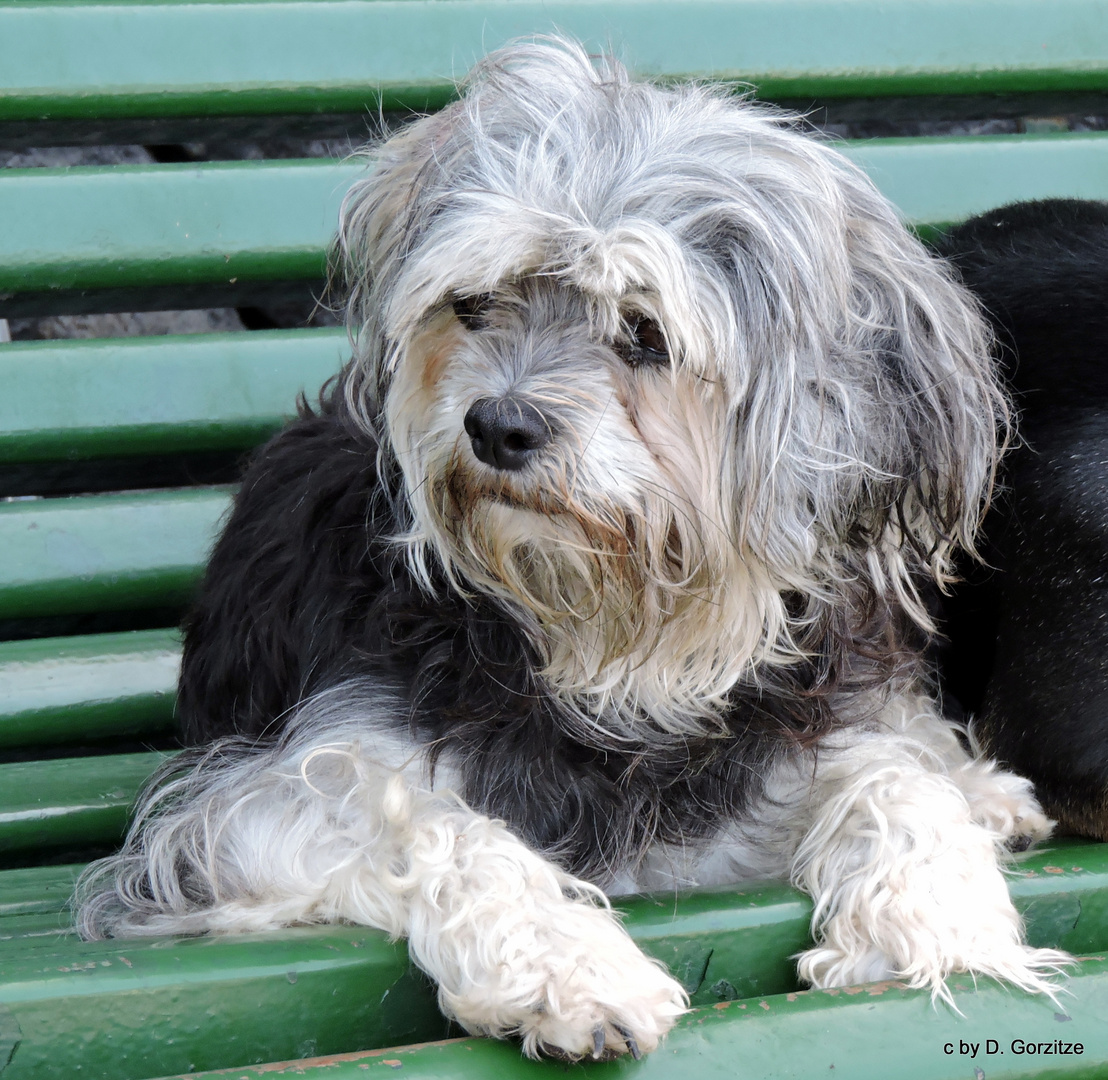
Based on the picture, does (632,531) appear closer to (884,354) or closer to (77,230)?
(884,354)

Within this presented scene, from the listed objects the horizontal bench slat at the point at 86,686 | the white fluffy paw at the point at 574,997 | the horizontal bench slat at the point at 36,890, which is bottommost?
the horizontal bench slat at the point at 36,890

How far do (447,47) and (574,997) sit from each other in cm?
177

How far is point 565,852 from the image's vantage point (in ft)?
6.06

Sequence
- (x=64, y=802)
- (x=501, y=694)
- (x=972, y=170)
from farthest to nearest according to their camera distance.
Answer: (x=972, y=170) → (x=64, y=802) → (x=501, y=694)

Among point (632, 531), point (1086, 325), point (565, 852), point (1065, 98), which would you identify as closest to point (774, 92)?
point (1065, 98)

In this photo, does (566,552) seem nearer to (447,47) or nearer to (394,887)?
(394,887)

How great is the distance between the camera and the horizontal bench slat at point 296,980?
4.31 feet

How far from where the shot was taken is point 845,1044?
1.38 metres

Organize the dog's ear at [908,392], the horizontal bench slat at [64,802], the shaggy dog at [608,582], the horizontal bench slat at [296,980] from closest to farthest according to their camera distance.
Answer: the horizontal bench slat at [296,980]
the shaggy dog at [608,582]
the dog's ear at [908,392]
the horizontal bench slat at [64,802]

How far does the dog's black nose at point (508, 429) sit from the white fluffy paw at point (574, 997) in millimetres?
526

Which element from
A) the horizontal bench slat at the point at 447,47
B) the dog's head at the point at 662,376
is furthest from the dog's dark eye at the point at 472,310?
the horizontal bench slat at the point at 447,47

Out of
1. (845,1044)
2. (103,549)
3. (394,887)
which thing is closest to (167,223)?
(103,549)

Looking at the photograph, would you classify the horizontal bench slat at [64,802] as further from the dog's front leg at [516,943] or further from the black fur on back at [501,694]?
the dog's front leg at [516,943]

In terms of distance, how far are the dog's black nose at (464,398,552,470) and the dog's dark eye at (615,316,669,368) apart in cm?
15
